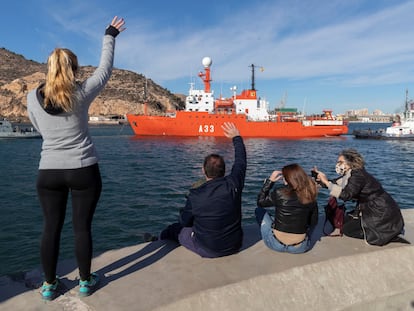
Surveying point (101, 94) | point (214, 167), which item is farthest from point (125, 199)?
point (101, 94)

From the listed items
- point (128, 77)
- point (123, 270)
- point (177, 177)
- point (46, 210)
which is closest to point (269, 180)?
point (123, 270)

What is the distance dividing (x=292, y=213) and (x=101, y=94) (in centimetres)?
11017

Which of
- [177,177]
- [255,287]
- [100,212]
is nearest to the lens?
[255,287]

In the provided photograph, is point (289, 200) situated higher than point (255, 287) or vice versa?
point (289, 200)

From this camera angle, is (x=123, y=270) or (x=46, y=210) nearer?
(x=46, y=210)

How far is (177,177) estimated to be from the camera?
1257cm

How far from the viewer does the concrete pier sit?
2084 mm

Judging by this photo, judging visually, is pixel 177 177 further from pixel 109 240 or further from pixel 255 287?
pixel 255 287

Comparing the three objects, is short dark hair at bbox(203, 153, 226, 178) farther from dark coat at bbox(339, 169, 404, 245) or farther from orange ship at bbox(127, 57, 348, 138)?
orange ship at bbox(127, 57, 348, 138)

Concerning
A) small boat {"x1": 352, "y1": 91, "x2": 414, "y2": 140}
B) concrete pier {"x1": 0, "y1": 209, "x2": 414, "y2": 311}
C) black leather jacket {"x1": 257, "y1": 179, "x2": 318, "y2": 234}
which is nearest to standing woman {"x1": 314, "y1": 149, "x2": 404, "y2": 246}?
concrete pier {"x1": 0, "y1": 209, "x2": 414, "y2": 311}

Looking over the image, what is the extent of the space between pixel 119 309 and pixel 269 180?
5.81 ft

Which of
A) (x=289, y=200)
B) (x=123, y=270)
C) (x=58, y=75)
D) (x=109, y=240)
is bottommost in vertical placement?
(x=109, y=240)

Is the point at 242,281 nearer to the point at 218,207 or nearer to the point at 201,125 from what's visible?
the point at 218,207

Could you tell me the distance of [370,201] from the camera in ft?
9.75
